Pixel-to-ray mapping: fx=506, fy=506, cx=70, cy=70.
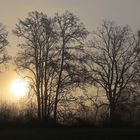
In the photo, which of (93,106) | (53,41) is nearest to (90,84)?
(93,106)

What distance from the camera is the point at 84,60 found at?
204 feet

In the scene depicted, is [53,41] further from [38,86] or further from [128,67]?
[128,67]

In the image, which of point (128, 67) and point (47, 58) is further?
point (128, 67)

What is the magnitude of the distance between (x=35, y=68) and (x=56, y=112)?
611 cm

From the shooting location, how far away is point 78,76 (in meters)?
60.7

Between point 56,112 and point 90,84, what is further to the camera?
point 90,84

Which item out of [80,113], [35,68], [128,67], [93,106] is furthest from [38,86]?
[128,67]

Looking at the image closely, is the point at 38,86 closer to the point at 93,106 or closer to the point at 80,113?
the point at 80,113

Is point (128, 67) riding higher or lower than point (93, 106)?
higher

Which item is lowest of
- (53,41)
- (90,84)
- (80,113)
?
(80,113)

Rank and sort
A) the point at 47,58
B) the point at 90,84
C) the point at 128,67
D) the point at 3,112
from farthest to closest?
1. the point at 128,67
2. the point at 90,84
3. the point at 47,58
4. the point at 3,112

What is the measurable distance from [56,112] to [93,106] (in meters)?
11.4

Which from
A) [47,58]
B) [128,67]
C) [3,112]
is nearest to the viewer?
[3,112]

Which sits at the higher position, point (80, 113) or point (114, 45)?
point (114, 45)
